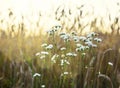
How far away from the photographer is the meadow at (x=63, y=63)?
10.5ft

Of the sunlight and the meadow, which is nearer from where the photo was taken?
the meadow

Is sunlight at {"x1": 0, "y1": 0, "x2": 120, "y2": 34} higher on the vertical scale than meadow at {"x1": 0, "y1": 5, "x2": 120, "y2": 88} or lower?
higher

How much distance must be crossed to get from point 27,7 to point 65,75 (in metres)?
1.25

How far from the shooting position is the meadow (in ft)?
10.5

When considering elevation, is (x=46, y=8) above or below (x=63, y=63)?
above

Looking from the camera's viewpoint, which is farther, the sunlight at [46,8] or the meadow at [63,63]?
the sunlight at [46,8]

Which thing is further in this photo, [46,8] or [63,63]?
Answer: [46,8]

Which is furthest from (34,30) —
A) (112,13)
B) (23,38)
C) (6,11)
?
(112,13)

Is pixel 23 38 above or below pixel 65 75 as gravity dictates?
above

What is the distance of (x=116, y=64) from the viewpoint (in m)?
3.41

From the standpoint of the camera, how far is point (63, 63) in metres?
3.17

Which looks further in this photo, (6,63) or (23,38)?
(23,38)

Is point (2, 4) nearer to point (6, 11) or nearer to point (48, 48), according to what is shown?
A: point (6, 11)

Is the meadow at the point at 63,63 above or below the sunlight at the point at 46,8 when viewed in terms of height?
below
